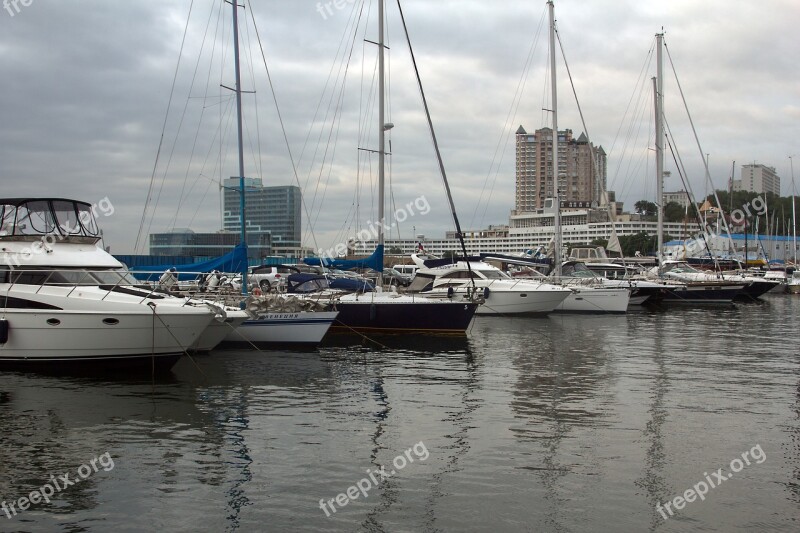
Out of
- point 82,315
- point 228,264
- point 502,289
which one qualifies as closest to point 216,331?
point 228,264

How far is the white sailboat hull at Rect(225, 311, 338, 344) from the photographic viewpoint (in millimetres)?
23656

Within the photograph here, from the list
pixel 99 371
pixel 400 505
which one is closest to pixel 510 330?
pixel 99 371

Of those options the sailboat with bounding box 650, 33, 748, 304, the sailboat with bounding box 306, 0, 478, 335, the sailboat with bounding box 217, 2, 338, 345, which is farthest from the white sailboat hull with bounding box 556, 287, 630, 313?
the sailboat with bounding box 217, 2, 338, 345

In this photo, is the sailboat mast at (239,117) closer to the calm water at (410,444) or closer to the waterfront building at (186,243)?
the calm water at (410,444)

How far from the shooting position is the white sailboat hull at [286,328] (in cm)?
2366

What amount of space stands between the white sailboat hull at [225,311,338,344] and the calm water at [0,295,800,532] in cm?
146

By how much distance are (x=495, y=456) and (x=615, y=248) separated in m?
45.8

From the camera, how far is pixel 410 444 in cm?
1266

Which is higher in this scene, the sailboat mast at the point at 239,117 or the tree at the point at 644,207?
the tree at the point at 644,207

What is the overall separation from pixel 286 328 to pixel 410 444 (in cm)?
1180

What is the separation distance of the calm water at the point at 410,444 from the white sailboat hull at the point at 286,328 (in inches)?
57.5

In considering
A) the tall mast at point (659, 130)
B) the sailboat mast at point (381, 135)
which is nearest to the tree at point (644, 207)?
the tall mast at point (659, 130)

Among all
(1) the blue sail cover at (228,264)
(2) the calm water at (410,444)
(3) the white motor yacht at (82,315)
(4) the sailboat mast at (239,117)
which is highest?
(4) the sailboat mast at (239,117)

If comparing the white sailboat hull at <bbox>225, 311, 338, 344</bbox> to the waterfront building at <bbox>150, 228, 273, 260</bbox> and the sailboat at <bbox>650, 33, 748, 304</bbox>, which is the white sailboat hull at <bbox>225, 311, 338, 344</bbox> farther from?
the sailboat at <bbox>650, 33, 748, 304</bbox>
